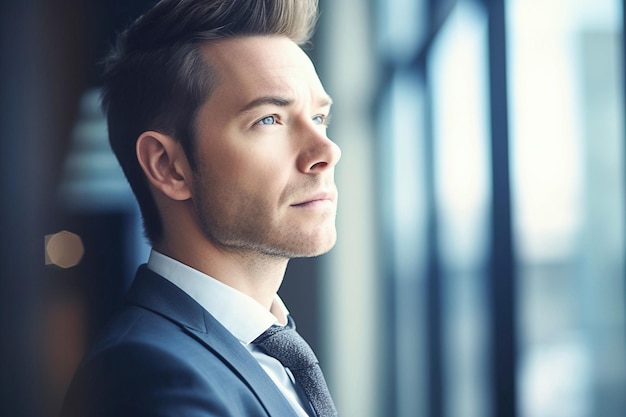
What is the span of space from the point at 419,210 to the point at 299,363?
1.60 feet

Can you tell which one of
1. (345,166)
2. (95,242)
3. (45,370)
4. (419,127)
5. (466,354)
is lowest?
(466,354)

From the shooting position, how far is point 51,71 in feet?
2.74

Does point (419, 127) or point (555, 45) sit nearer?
point (419, 127)

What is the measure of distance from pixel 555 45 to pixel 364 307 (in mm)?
805

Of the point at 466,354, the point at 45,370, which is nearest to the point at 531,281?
the point at 466,354

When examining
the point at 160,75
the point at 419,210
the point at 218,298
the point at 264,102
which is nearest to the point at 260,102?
the point at 264,102

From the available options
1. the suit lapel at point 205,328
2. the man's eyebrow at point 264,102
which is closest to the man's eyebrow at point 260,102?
the man's eyebrow at point 264,102

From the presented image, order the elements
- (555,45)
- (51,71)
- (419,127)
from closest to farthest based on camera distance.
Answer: (51,71) < (419,127) < (555,45)

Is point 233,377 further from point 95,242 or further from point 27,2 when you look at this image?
point 27,2

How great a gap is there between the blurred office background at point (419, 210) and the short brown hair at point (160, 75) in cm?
2

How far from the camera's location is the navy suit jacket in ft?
2.40

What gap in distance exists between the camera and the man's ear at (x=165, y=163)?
0.86 meters

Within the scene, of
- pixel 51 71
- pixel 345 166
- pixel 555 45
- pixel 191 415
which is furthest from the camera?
pixel 555 45

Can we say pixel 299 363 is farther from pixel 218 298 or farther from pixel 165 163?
pixel 165 163
